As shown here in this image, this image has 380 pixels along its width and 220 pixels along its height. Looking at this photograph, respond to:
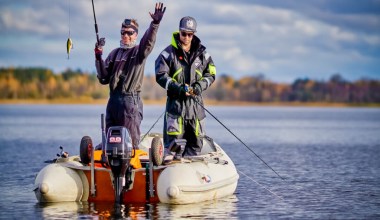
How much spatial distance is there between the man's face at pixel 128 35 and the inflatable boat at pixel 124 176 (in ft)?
6.04

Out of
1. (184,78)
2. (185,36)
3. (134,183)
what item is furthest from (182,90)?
(134,183)

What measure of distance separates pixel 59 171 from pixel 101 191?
2.34 feet

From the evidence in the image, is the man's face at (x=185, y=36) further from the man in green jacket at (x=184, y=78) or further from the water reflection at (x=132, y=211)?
the water reflection at (x=132, y=211)

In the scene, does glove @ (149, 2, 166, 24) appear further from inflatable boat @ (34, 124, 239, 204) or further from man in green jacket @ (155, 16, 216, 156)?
inflatable boat @ (34, 124, 239, 204)

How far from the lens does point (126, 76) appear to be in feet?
53.8

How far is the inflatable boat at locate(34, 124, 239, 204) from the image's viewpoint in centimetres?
1500

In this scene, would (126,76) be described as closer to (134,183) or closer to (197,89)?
(197,89)

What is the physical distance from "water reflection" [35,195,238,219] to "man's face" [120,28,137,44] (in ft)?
8.85

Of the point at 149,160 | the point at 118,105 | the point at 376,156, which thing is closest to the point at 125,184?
the point at 149,160

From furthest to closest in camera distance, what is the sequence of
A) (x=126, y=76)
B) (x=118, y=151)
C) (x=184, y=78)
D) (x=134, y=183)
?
(x=184, y=78) → (x=126, y=76) → (x=134, y=183) → (x=118, y=151)

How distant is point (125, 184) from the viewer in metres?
15.3

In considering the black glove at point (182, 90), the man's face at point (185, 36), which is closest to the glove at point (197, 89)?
the black glove at point (182, 90)

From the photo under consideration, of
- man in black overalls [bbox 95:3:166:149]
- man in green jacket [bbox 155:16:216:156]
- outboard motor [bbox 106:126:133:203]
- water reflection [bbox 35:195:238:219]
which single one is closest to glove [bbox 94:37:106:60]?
man in black overalls [bbox 95:3:166:149]

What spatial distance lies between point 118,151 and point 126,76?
1.93 metres
